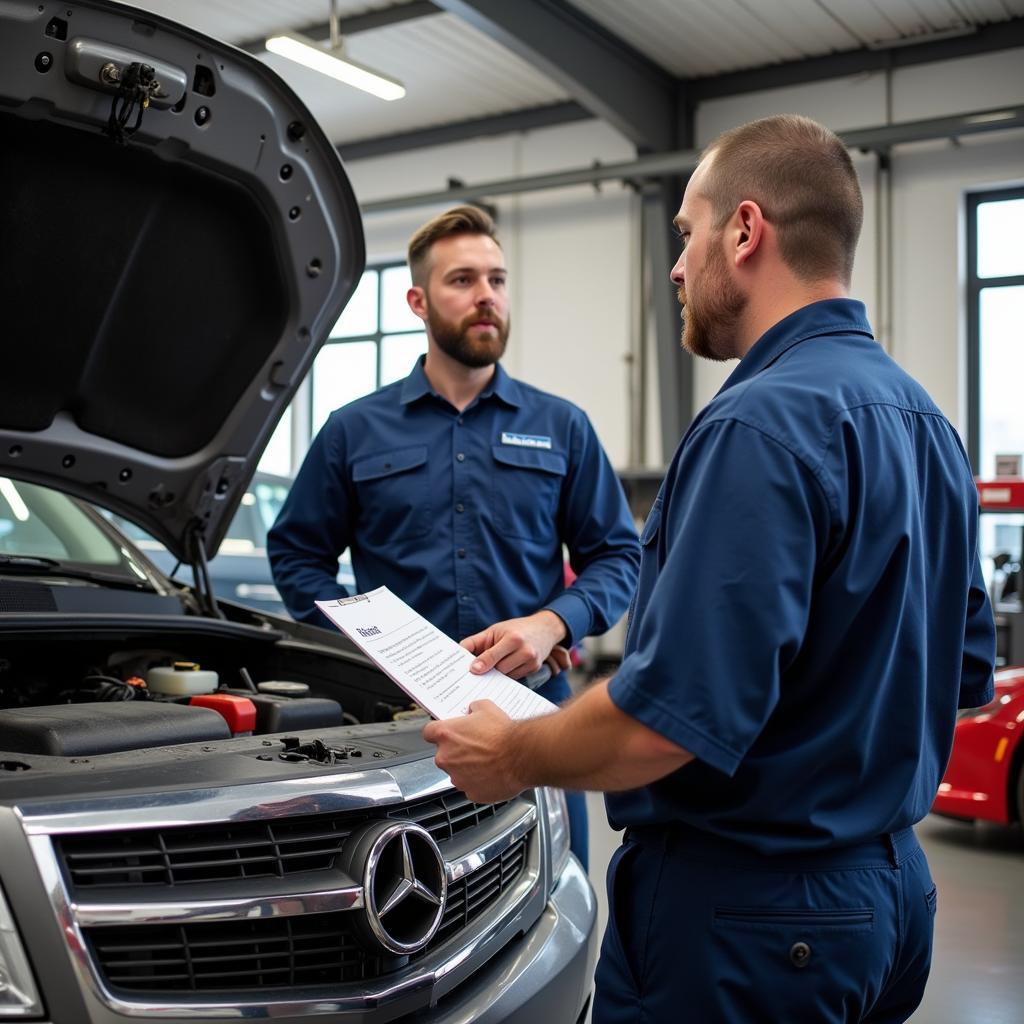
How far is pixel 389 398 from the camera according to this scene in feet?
9.32

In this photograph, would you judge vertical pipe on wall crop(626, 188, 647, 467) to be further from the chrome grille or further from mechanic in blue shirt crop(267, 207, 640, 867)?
the chrome grille

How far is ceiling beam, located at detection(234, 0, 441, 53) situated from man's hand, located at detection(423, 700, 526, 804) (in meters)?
8.22

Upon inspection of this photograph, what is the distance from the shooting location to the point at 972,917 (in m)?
4.01

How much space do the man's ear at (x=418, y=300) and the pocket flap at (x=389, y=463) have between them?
308 millimetres

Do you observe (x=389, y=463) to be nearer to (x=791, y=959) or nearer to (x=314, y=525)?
(x=314, y=525)

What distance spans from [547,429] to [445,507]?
0.30 m

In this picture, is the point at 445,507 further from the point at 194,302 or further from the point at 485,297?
the point at 194,302

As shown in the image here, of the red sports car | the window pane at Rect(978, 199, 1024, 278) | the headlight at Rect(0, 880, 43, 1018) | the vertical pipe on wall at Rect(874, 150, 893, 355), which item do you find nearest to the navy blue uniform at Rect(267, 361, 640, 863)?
the headlight at Rect(0, 880, 43, 1018)

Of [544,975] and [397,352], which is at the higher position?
[397,352]

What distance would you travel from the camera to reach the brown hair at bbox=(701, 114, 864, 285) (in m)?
1.38

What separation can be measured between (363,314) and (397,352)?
641 mm

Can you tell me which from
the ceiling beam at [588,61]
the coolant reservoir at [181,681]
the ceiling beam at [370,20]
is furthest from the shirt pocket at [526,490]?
the ceiling beam at [370,20]

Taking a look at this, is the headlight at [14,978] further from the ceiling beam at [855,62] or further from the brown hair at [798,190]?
the ceiling beam at [855,62]

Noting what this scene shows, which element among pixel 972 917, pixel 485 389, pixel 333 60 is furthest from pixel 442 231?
pixel 333 60
